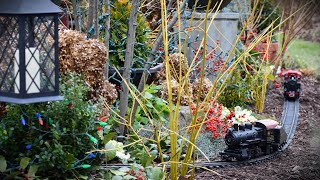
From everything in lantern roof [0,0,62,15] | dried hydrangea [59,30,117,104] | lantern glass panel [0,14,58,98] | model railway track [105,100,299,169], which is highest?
lantern roof [0,0,62,15]

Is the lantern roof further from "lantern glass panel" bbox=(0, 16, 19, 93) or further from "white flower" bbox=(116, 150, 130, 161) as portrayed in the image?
"white flower" bbox=(116, 150, 130, 161)

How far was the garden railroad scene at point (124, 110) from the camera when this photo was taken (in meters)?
3.64

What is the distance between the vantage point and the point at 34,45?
361 centimetres

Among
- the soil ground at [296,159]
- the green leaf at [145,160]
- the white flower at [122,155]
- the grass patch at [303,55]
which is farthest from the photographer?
the grass patch at [303,55]

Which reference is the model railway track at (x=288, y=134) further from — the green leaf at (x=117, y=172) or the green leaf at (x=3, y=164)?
the green leaf at (x=3, y=164)

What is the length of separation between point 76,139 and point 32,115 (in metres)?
0.31

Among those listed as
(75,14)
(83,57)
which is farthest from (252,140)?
(75,14)

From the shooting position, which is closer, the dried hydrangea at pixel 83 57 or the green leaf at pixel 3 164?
the green leaf at pixel 3 164

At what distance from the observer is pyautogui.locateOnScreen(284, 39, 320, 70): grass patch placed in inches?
430

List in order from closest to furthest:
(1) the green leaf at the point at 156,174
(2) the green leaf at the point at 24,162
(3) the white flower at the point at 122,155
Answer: (2) the green leaf at the point at 24,162, (1) the green leaf at the point at 156,174, (3) the white flower at the point at 122,155

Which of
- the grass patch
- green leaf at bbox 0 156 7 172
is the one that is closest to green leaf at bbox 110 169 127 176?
green leaf at bbox 0 156 7 172

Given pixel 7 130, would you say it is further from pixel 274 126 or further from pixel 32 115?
pixel 274 126

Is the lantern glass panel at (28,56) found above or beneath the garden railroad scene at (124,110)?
above

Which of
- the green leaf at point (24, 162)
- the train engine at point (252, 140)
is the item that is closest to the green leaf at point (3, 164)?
the green leaf at point (24, 162)
